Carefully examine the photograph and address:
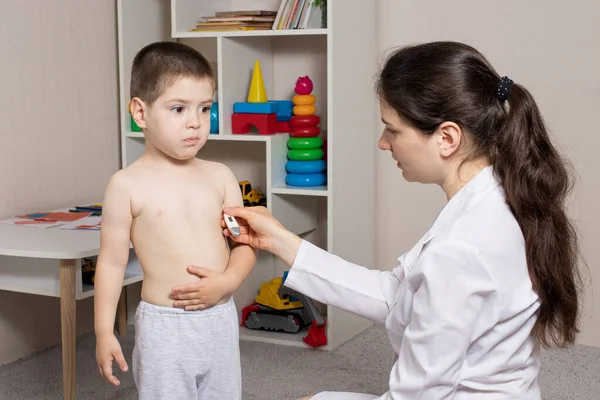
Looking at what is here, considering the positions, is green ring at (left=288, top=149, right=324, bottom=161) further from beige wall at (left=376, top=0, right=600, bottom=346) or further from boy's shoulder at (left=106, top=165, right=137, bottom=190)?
boy's shoulder at (left=106, top=165, right=137, bottom=190)

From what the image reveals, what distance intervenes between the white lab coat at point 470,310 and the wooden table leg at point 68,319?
1.04 meters

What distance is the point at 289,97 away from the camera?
3.15 meters

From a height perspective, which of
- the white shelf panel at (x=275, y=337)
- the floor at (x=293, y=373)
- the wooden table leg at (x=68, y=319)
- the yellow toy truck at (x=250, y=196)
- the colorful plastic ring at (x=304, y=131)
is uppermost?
the colorful plastic ring at (x=304, y=131)

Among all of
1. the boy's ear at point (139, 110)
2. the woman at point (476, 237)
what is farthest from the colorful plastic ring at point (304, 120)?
the woman at point (476, 237)

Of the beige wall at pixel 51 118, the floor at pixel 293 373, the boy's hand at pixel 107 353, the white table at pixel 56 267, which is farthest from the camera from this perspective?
the beige wall at pixel 51 118

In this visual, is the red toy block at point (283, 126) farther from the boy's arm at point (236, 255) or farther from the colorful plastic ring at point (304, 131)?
the boy's arm at point (236, 255)

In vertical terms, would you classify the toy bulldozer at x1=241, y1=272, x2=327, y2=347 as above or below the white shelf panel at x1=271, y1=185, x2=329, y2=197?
below

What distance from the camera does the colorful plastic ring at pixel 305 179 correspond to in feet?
9.14

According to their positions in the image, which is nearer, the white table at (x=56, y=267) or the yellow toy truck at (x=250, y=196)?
the white table at (x=56, y=267)

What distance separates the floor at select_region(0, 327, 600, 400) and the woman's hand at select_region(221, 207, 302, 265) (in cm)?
88

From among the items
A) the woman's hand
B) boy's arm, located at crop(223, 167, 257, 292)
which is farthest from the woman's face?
boy's arm, located at crop(223, 167, 257, 292)

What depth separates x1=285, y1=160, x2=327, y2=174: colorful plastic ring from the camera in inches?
110

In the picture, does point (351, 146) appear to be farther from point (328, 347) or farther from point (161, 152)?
point (161, 152)

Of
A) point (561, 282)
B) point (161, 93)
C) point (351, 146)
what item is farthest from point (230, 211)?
point (351, 146)
